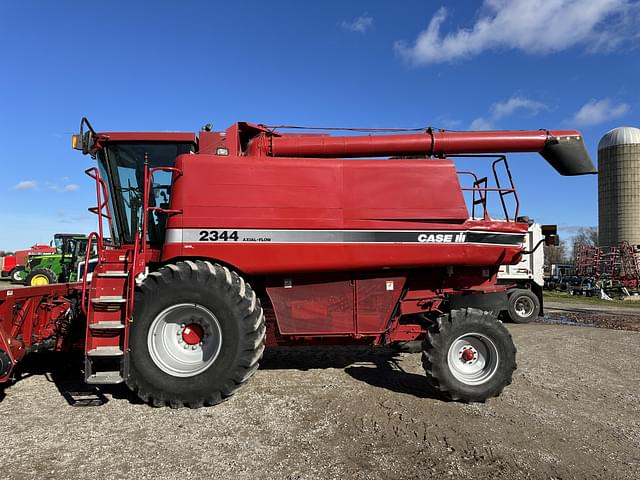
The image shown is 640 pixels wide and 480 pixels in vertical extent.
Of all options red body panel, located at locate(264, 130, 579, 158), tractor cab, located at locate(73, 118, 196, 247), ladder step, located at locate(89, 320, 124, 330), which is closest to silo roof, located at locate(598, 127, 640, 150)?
red body panel, located at locate(264, 130, 579, 158)

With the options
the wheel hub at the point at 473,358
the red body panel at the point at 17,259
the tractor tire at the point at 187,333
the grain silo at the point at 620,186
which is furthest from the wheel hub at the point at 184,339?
the grain silo at the point at 620,186

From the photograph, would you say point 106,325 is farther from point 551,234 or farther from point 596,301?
point 596,301

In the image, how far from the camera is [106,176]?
210 inches

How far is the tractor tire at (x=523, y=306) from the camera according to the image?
11633 mm

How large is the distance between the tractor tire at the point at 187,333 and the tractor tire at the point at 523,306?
9118 mm

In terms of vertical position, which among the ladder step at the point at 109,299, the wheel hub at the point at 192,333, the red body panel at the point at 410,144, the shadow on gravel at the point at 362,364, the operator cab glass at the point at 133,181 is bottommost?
the shadow on gravel at the point at 362,364

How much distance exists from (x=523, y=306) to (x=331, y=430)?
31.1 feet

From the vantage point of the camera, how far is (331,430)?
3957 millimetres

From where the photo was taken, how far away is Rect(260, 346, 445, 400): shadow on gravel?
5.22m

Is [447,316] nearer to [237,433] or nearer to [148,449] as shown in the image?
[237,433]

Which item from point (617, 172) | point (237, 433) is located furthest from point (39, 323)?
point (617, 172)

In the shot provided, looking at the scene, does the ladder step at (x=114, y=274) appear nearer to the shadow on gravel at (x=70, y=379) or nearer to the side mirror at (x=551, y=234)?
the shadow on gravel at (x=70, y=379)

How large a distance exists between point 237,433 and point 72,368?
310 cm

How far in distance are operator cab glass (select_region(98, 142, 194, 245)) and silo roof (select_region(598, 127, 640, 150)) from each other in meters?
40.9
